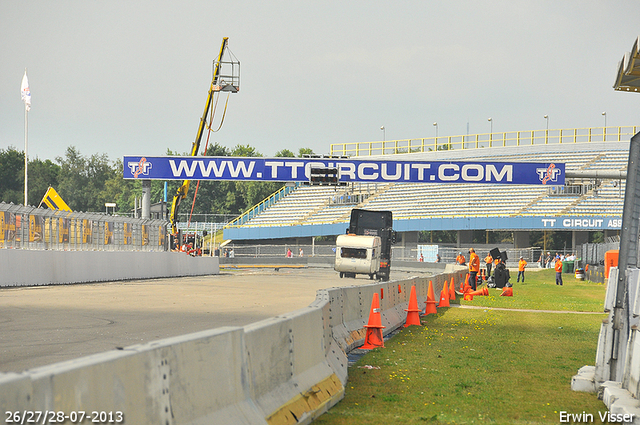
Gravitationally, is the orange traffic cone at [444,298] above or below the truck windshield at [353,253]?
below

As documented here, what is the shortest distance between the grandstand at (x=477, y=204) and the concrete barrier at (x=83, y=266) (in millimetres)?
32954

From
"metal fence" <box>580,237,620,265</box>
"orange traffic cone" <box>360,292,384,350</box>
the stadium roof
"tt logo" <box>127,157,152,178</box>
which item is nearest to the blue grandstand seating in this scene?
"metal fence" <box>580,237,620,265</box>

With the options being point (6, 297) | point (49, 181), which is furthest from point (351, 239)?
point (49, 181)

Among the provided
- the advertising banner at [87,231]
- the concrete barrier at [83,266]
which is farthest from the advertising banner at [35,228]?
the advertising banner at [87,231]

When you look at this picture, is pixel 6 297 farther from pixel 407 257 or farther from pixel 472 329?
pixel 407 257

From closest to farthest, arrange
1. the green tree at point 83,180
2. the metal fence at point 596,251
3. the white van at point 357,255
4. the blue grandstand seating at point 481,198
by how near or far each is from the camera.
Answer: the metal fence at point 596,251, the white van at point 357,255, the blue grandstand seating at point 481,198, the green tree at point 83,180

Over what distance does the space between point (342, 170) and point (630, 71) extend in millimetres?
31221

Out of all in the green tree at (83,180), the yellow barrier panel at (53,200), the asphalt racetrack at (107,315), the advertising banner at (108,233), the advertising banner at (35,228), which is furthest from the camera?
the green tree at (83,180)

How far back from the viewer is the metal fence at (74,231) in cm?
2386

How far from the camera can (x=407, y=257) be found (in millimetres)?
64625

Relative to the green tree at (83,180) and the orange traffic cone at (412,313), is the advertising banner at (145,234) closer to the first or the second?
the orange traffic cone at (412,313)

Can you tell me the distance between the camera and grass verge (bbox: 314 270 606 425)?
7.25 m

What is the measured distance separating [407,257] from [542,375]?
55094 mm

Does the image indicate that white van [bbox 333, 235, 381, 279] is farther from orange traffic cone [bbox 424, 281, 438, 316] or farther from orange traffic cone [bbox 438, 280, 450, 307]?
orange traffic cone [bbox 424, 281, 438, 316]
